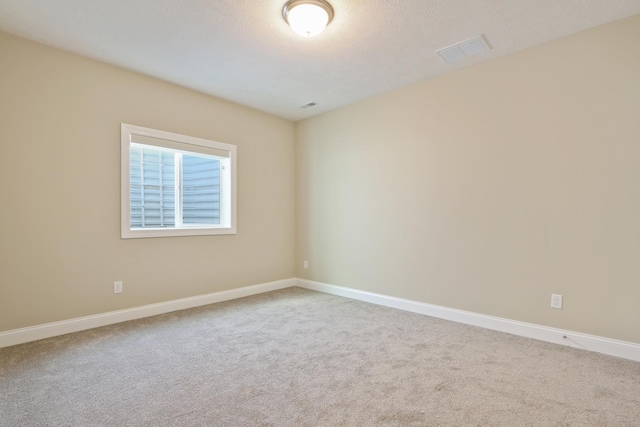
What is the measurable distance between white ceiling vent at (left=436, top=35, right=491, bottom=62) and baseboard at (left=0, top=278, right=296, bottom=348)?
11.9 ft

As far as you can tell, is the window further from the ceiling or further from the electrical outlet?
the electrical outlet

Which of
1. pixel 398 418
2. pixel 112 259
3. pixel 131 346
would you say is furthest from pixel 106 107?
pixel 398 418

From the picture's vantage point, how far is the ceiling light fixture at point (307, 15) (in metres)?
2.24

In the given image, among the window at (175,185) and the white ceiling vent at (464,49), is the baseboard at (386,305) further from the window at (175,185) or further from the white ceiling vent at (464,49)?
the white ceiling vent at (464,49)

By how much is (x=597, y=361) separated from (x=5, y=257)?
4.76m

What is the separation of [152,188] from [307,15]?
8.55 ft

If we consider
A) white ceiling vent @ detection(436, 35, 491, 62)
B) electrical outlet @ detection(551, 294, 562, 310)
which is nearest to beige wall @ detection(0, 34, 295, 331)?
white ceiling vent @ detection(436, 35, 491, 62)

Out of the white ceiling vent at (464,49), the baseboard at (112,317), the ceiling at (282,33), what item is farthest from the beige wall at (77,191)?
the white ceiling vent at (464,49)

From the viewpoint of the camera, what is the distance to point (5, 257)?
8.75 ft

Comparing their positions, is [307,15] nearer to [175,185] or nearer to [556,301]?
[175,185]

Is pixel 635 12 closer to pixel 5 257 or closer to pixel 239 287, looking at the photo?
pixel 239 287

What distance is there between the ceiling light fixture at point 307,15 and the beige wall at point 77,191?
6.62 ft

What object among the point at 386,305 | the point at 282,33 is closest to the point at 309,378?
the point at 386,305

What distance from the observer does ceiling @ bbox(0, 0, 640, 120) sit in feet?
7.63
